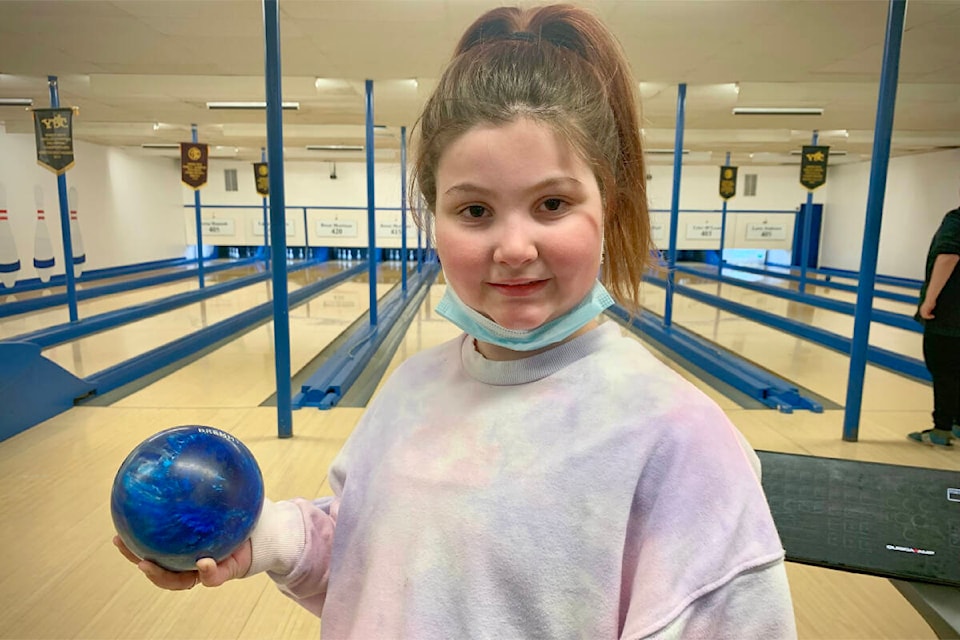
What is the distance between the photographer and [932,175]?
34.3 ft

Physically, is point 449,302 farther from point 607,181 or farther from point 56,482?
point 56,482

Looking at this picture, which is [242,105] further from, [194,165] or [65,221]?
[65,221]

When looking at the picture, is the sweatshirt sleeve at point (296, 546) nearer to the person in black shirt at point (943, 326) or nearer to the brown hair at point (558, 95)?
the brown hair at point (558, 95)

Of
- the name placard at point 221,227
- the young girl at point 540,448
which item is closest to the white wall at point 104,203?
the name placard at point 221,227

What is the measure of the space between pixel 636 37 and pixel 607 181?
154 inches

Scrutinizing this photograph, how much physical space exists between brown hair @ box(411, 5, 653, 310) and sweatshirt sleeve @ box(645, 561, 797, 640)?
45 centimetres

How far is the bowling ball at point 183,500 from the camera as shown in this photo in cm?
74

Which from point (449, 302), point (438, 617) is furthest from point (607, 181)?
point (438, 617)

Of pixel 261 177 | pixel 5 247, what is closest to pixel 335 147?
pixel 261 177

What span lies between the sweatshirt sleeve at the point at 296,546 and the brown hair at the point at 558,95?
0.52m

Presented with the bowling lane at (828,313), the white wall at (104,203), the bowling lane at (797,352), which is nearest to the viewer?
the bowling lane at (797,352)

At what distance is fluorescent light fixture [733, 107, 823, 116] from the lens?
6.48m

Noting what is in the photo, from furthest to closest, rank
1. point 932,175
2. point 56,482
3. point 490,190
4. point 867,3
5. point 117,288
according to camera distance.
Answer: point 932,175 < point 117,288 < point 867,3 < point 56,482 < point 490,190

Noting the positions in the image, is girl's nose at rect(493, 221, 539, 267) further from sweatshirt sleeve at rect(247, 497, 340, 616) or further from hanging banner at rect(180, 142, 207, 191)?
hanging banner at rect(180, 142, 207, 191)
